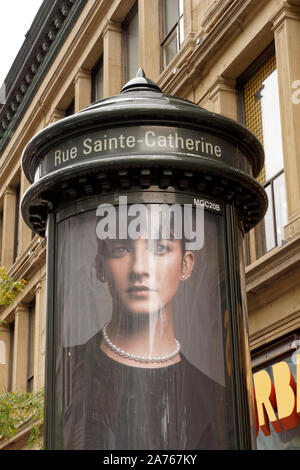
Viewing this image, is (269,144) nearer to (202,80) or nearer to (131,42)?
(202,80)

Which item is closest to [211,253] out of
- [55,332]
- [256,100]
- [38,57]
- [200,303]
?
[200,303]

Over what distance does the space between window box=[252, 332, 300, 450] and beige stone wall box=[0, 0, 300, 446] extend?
0.87ft

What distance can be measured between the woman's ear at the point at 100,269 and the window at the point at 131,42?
18779 millimetres

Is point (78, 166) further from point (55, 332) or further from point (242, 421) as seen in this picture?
point (242, 421)

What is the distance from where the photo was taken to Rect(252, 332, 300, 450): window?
12352 millimetres

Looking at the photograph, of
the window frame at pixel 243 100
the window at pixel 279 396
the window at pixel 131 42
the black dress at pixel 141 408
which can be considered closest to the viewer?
the black dress at pixel 141 408

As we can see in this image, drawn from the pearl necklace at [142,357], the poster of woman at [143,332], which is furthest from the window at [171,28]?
the pearl necklace at [142,357]

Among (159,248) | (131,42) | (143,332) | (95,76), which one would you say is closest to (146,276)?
(159,248)

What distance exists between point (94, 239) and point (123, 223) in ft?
0.61

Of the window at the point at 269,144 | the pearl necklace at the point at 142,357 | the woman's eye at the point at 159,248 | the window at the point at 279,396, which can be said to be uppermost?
the window at the point at 269,144

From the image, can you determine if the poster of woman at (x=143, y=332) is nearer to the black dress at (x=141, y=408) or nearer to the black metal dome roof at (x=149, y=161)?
the black dress at (x=141, y=408)

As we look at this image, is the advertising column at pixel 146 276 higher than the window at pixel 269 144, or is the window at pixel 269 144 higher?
the window at pixel 269 144

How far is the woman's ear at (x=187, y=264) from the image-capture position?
4066mm

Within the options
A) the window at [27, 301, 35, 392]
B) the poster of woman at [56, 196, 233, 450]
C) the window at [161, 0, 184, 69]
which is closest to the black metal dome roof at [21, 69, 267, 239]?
the poster of woman at [56, 196, 233, 450]
